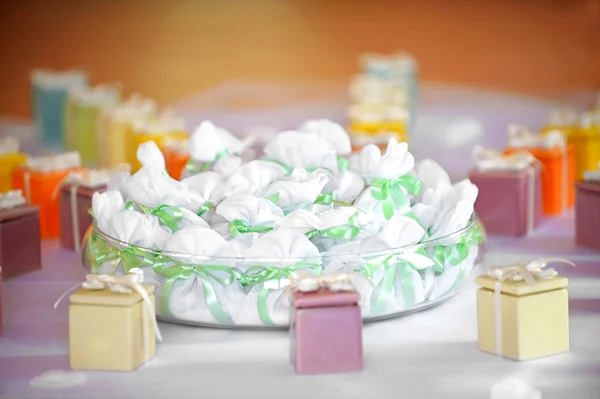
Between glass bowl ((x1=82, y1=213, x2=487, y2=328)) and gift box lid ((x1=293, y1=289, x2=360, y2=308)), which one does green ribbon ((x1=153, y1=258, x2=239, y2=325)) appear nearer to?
glass bowl ((x1=82, y1=213, x2=487, y2=328))

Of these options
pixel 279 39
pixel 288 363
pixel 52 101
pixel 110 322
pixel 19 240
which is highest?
pixel 279 39

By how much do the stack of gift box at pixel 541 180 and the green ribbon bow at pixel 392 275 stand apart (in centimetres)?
85

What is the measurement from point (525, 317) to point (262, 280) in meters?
0.57

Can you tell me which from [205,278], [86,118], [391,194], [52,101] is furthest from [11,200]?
[52,101]

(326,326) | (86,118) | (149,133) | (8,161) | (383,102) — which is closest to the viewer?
(326,326)

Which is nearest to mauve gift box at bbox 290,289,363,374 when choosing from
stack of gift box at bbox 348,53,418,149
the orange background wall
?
stack of gift box at bbox 348,53,418,149

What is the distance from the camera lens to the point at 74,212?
3074mm

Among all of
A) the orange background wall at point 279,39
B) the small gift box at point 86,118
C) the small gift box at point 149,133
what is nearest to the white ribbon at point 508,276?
the small gift box at point 149,133

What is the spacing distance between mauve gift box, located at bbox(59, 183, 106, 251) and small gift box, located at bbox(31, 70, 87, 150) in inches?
90.1

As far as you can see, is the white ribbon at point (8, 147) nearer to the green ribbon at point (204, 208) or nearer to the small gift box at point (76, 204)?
the small gift box at point (76, 204)

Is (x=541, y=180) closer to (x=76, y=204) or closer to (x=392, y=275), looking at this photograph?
(x=392, y=275)

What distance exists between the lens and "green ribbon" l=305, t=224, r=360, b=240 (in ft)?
7.49

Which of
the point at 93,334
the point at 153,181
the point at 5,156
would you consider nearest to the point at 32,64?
the point at 5,156

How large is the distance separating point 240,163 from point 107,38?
419 centimetres
